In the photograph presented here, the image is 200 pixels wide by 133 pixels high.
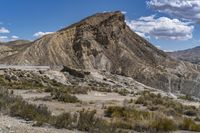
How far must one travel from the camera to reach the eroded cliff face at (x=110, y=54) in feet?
290

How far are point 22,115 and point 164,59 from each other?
87.5 m

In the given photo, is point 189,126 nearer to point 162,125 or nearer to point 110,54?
point 162,125

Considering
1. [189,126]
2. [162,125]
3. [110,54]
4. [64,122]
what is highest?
[110,54]

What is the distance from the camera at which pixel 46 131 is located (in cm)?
1450

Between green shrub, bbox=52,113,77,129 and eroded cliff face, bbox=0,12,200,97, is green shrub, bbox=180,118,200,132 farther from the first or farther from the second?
eroded cliff face, bbox=0,12,200,97

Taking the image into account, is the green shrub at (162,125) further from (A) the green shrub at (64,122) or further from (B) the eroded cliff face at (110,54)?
(B) the eroded cliff face at (110,54)

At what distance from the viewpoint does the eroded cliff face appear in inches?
3474

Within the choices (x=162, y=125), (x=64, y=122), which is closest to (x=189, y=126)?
(x=162, y=125)

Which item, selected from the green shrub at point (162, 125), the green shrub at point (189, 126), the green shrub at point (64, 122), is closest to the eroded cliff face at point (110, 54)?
the green shrub at point (189, 126)

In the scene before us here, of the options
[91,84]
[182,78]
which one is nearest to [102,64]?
[182,78]

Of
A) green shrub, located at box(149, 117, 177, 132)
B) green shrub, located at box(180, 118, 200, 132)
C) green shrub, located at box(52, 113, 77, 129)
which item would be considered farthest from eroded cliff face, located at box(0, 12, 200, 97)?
green shrub, located at box(52, 113, 77, 129)

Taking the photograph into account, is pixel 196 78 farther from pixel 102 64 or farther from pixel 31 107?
pixel 31 107

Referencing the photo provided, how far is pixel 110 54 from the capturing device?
96.8m

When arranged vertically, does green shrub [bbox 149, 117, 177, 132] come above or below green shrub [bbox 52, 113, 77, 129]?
below
